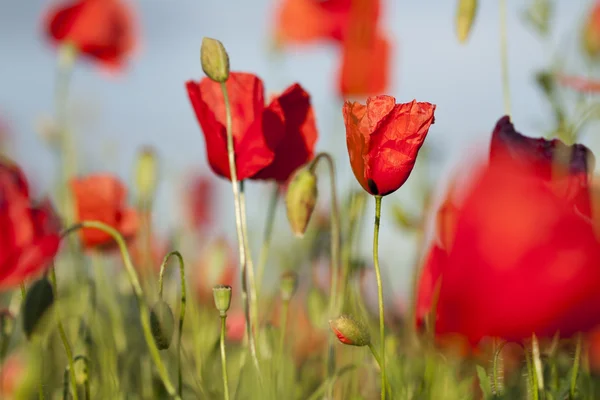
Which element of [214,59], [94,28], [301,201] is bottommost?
[301,201]

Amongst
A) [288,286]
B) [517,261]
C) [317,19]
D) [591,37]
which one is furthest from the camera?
[317,19]

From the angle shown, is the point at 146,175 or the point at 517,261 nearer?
the point at 517,261

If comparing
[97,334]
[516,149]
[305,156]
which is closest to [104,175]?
[97,334]

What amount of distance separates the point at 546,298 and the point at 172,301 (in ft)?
4.24

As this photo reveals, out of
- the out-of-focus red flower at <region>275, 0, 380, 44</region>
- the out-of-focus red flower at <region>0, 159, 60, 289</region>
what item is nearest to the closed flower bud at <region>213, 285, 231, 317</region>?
the out-of-focus red flower at <region>0, 159, 60, 289</region>

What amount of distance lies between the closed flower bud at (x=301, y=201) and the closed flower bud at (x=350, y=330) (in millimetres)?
167

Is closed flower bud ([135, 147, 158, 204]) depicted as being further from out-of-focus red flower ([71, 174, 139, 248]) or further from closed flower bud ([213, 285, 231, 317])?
closed flower bud ([213, 285, 231, 317])

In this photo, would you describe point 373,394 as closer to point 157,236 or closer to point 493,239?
point 493,239

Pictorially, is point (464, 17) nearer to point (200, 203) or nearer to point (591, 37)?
point (591, 37)

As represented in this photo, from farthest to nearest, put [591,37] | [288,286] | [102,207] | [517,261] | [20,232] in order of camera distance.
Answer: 1. [102,207]
2. [591,37]
3. [288,286]
4. [20,232]
5. [517,261]

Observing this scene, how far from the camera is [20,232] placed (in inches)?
25.1

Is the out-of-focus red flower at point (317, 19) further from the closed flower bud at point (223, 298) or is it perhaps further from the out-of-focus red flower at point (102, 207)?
the closed flower bud at point (223, 298)

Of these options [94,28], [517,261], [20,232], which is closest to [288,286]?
[20,232]

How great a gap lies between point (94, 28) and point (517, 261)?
1461 millimetres
